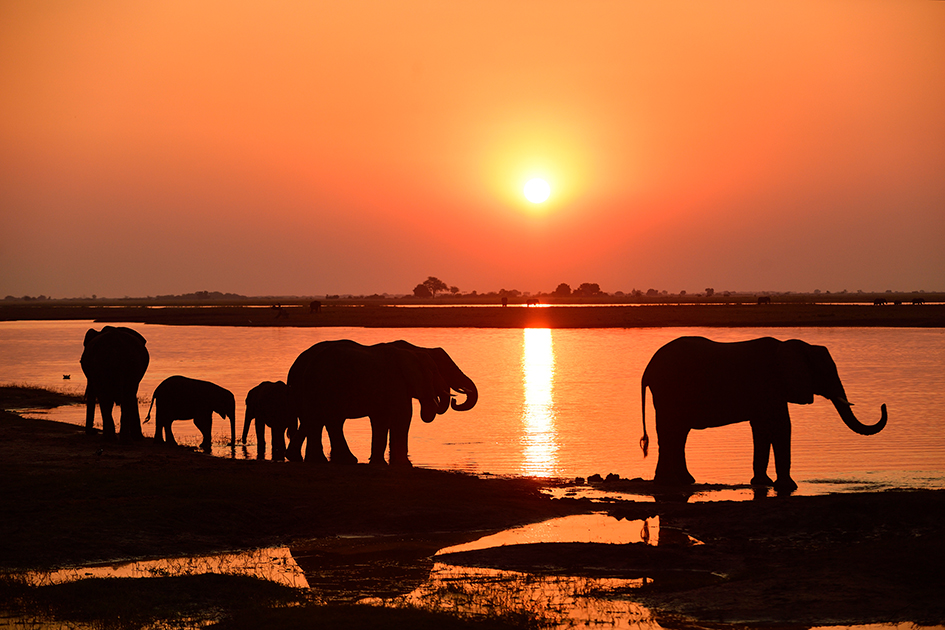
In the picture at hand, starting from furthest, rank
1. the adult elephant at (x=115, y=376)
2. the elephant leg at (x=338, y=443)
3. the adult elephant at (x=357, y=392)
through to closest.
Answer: the adult elephant at (x=115, y=376)
the elephant leg at (x=338, y=443)
the adult elephant at (x=357, y=392)

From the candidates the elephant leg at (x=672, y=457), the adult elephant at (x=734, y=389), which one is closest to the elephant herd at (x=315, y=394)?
the elephant leg at (x=672, y=457)

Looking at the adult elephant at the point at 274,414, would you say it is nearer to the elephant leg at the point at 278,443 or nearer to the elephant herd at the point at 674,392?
the elephant leg at the point at 278,443

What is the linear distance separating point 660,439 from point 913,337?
54897 mm

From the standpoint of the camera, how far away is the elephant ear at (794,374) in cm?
1656

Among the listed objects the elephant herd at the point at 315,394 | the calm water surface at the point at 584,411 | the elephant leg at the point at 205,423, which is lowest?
the calm water surface at the point at 584,411

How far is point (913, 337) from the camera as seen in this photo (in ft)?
213

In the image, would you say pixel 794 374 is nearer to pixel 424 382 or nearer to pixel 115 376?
pixel 424 382

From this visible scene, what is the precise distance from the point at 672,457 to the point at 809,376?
287 centimetres

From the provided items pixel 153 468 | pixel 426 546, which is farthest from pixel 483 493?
pixel 153 468

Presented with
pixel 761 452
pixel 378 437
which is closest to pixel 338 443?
pixel 378 437

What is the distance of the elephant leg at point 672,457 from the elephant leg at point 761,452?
109cm

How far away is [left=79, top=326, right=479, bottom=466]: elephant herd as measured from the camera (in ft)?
56.3

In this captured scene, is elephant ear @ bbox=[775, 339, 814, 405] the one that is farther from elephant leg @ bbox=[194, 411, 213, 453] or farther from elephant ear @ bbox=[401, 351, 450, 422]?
elephant leg @ bbox=[194, 411, 213, 453]

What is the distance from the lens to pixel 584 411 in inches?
1075
